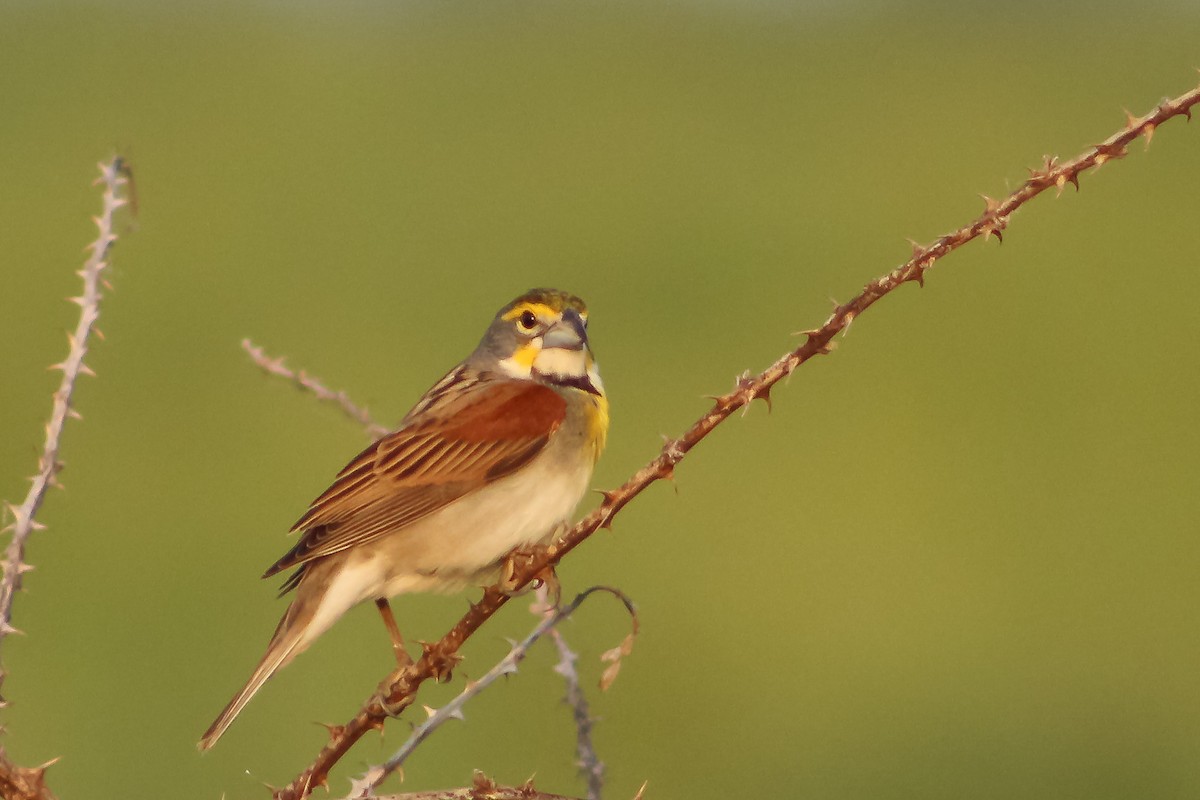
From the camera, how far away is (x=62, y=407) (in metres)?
2.78

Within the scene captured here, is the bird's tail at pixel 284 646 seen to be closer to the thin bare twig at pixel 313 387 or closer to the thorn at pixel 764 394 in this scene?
the thin bare twig at pixel 313 387

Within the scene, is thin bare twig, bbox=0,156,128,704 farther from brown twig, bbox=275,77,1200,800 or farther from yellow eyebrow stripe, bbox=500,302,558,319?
yellow eyebrow stripe, bbox=500,302,558,319

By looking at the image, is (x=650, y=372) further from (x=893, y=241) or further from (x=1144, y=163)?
(x=1144, y=163)

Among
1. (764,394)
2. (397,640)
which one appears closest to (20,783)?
(764,394)

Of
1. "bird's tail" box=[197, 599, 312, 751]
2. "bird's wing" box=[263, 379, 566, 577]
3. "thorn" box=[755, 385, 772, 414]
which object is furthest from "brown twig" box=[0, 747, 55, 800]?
"bird's wing" box=[263, 379, 566, 577]

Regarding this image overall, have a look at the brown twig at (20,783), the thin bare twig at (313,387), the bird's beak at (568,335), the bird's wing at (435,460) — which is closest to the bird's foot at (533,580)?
the thin bare twig at (313,387)

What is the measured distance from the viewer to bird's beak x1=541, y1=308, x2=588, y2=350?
16.3 feet

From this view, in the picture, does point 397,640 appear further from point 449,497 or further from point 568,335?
point 568,335

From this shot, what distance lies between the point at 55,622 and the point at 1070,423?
674cm

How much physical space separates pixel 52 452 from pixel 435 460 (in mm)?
1960

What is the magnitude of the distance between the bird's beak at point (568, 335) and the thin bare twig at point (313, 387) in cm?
135

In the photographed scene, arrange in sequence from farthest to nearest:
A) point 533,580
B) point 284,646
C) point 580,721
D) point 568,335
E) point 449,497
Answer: point 568,335 < point 449,497 < point 284,646 < point 533,580 < point 580,721

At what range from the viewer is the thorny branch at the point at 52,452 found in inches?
94.5

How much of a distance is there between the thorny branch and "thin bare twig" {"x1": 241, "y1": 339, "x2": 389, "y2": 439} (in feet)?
1.06
